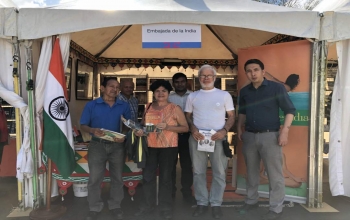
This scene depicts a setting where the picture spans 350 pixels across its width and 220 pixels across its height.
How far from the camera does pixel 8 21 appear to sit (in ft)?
11.0

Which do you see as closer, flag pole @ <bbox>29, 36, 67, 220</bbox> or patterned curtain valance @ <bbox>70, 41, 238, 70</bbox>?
flag pole @ <bbox>29, 36, 67, 220</bbox>

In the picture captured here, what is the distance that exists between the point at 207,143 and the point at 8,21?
2.67 m

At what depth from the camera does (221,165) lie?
3.39 metres

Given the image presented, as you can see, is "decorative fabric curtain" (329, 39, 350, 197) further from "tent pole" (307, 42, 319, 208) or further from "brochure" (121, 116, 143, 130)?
"brochure" (121, 116, 143, 130)

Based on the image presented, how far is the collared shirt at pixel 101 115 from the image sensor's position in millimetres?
3342

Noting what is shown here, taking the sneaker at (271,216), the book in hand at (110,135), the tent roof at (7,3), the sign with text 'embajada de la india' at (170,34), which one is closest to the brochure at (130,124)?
the book in hand at (110,135)

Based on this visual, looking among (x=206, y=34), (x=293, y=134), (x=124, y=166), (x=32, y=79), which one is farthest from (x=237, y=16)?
(x=206, y=34)

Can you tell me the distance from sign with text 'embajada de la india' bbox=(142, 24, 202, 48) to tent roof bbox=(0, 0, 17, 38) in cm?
149

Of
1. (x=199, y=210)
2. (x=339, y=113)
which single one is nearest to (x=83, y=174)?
(x=199, y=210)

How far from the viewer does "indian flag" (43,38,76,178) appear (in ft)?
11.3

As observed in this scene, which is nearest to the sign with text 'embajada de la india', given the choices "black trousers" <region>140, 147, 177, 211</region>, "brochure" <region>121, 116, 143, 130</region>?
"brochure" <region>121, 116, 143, 130</region>

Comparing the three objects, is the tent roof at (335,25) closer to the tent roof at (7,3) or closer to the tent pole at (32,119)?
the tent pole at (32,119)

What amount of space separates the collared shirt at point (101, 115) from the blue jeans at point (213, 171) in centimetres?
93

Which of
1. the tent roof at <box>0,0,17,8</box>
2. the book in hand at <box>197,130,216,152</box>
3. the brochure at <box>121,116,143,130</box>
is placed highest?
the tent roof at <box>0,0,17,8</box>
